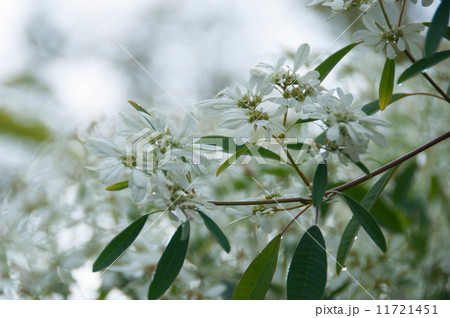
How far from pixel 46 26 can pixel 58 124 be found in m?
0.90

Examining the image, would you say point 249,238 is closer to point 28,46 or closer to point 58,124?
point 58,124

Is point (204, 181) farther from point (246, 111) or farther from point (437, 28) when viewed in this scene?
point (437, 28)

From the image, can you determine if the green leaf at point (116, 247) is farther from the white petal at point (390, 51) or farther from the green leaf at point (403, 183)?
the green leaf at point (403, 183)

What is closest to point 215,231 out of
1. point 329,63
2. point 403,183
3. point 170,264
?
point 170,264

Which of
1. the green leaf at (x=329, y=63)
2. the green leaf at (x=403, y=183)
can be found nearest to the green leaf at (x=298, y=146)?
the green leaf at (x=329, y=63)

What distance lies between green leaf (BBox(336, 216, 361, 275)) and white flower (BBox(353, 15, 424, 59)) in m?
0.22

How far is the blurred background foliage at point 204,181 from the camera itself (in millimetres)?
897

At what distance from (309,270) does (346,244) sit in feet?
0.23

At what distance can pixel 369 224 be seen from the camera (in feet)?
1.67

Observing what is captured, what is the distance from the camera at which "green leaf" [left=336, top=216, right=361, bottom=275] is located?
55 centimetres

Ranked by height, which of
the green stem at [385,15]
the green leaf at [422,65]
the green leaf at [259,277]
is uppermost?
the green stem at [385,15]

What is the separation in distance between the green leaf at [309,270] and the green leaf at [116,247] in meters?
0.19

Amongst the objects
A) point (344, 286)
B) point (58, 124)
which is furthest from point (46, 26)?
point (344, 286)

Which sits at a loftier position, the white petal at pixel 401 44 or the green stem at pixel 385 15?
the green stem at pixel 385 15
